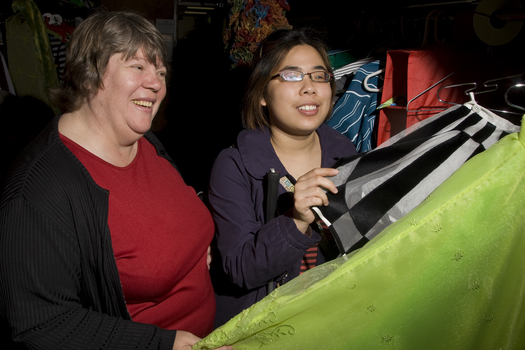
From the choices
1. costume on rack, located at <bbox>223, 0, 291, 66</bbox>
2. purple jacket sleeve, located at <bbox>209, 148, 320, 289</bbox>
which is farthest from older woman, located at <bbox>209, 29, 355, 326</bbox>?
costume on rack, located at <bbox>223, 0, 291, 66</bbox>

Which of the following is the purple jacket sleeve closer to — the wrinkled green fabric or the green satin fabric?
the green satin fabric

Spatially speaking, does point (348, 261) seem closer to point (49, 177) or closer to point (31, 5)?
point (49, 177)

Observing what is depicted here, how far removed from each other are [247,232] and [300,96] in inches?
21.3

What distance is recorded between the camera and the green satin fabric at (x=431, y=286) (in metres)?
0.79

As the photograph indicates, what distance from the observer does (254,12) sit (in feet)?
6.55

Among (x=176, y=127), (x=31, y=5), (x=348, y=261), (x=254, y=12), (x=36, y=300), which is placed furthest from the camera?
(x=176, y=127)

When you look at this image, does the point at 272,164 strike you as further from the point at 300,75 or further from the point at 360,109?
the point at 360,109

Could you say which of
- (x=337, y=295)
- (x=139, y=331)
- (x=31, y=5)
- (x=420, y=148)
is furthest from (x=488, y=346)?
(x=31, y=5)

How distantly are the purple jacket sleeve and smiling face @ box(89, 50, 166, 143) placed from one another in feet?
1.12

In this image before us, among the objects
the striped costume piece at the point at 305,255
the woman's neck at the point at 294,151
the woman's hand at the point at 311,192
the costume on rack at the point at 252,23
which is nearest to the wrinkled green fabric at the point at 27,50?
the costume on rack at the point at 252,23

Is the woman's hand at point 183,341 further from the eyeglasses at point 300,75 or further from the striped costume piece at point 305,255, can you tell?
the eyeglasses at point 300,75

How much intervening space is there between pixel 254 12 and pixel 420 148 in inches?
52.6

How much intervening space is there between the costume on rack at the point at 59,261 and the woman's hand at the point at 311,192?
0.55 metres

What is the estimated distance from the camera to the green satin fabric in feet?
2.59
